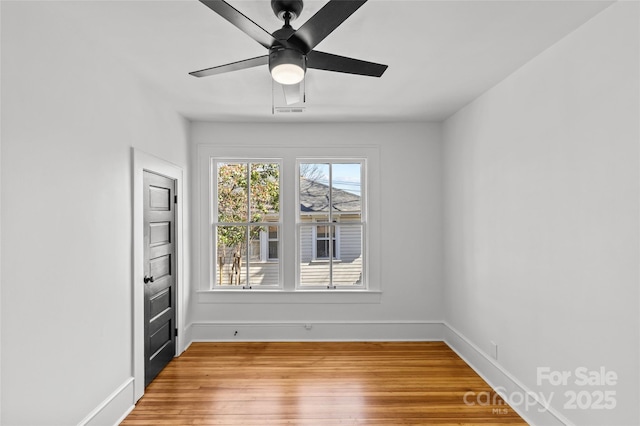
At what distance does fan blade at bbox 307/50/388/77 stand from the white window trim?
234 centimetres

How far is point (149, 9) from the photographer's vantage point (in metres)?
1.94

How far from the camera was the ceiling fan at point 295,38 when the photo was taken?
4.73ft

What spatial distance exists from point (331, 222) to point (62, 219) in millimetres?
2829

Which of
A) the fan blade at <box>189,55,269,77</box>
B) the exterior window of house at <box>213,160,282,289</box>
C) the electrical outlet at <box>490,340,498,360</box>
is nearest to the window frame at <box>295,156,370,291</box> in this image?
the exterior window of house at <box>213,160,282,289</box>

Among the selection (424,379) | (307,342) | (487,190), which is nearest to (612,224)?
(487,190)

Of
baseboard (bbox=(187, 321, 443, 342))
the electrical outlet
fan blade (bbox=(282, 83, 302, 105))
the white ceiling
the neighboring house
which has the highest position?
the white ceiling

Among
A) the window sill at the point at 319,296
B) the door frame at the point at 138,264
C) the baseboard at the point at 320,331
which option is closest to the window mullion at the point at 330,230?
the window sill at the point at 319,296

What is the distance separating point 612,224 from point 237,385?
2.93 metres

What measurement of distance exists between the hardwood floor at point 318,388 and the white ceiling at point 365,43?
2560mm

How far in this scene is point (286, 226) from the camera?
4.32 m

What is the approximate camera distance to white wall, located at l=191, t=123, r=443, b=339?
426 centimetres

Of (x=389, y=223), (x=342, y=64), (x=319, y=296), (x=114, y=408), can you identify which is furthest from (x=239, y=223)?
(x=342, y=64)

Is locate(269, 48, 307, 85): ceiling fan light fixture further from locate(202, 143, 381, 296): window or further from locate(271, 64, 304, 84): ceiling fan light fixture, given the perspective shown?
locate(202, 143, 381, 296): window

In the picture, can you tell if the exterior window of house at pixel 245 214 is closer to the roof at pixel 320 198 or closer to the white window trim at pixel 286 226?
the white window trim at pixel 286 226
